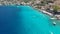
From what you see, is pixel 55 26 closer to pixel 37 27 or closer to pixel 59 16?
pixel 37 27

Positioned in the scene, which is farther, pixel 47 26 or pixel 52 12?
pixel 52 12

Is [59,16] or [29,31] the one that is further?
[59,16]

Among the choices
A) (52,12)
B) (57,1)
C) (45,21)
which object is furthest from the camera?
(57,1)

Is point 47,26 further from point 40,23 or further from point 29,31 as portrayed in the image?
point 29,31

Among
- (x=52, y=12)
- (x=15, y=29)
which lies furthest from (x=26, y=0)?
(x=15, y=29)

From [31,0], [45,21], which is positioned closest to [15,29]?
[45,21]

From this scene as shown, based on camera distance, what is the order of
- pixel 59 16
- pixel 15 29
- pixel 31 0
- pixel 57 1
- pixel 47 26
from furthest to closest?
pixel 31 0
pixel 57 1
pixel 59 16
pixel 47 26
pixel 15 29

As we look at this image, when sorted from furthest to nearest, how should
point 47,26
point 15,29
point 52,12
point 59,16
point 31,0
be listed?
point 31,0 < point 52,12 < point 59,16 < point 47,26 < point 15,29

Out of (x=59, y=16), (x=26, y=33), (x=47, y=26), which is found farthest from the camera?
(x=59, y=16)
